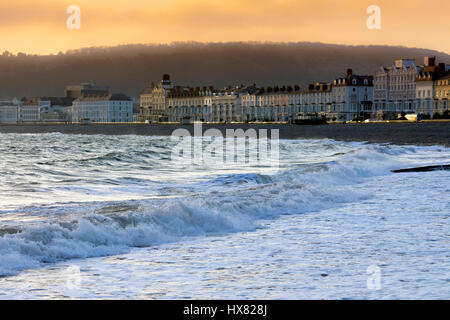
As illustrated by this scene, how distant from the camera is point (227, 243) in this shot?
9.93m

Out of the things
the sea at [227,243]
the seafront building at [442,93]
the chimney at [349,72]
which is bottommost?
the sea at [227,243]

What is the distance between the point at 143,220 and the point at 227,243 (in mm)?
1829

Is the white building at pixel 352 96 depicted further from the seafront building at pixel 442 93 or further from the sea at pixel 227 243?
the sea at pixel 227 243

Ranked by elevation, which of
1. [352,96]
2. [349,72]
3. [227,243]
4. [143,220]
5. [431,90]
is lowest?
[227,243]

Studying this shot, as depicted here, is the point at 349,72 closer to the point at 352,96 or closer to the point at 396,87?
the point at 352,96

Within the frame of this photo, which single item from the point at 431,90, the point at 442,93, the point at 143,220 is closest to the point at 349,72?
the point at 431,90

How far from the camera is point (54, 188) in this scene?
17.9m

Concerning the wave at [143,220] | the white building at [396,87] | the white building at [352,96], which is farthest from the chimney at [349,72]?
the wave at [143,220]

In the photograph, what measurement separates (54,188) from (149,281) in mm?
11176

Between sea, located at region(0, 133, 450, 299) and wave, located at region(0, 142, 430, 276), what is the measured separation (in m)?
0.03

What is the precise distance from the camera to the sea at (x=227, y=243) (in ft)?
23.2

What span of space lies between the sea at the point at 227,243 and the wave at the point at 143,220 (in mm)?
26

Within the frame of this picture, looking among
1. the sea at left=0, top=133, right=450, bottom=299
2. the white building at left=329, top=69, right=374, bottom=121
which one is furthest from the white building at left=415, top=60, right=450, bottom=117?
the sea at left=0, top=133, right=450, bottom=299
